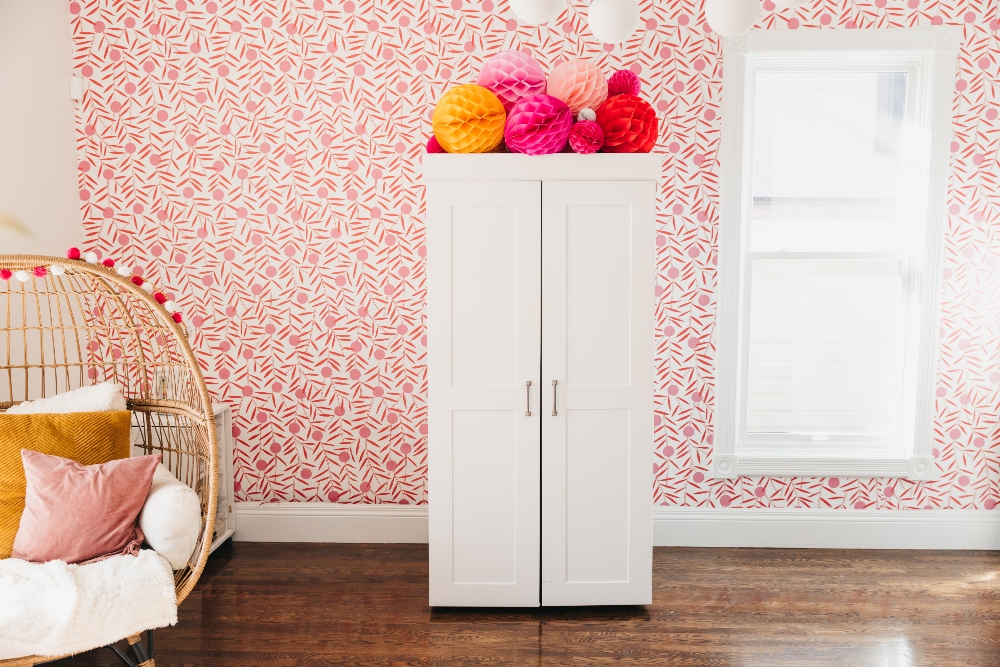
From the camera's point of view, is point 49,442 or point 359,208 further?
point 359,208

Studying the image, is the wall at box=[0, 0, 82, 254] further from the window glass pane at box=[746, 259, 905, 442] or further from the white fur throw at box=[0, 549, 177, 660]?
the window glass pane at box=[746, 259, 905, 442]

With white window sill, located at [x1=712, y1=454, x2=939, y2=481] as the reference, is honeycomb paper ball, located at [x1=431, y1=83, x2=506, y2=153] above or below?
above

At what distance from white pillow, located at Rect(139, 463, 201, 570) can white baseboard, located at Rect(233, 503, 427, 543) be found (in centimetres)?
111

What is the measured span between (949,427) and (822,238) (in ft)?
3.45

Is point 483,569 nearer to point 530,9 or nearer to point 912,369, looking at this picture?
point 530,9

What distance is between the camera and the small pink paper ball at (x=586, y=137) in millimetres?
2312

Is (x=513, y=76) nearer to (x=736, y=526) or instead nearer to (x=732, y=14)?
(x=732, y=14)

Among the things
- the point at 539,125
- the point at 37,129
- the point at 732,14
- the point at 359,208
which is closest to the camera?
the point at 732,14

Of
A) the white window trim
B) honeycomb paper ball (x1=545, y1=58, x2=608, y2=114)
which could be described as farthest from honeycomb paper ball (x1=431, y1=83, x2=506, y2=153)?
the white window trim

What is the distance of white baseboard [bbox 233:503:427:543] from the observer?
3.20m

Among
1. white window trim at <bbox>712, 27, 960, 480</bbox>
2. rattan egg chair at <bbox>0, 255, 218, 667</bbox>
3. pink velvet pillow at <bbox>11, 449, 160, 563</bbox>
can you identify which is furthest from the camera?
white window trim at <bbox>712, 27, 960, 480</bbox>

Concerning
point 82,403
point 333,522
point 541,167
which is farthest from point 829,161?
point 82,403

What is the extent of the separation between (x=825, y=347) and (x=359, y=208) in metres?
2.28

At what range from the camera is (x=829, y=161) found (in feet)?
10.2
